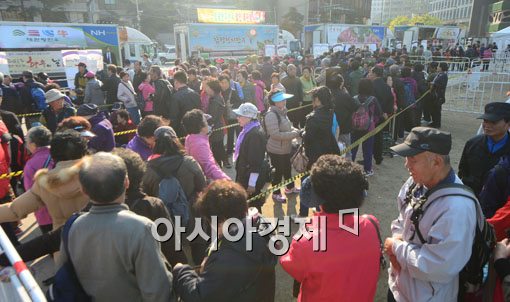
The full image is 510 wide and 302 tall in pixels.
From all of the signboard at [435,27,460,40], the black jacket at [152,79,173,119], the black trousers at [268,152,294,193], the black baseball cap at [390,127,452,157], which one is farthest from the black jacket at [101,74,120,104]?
the signboard at [435,27,460,40]

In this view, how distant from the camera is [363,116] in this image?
5.86m

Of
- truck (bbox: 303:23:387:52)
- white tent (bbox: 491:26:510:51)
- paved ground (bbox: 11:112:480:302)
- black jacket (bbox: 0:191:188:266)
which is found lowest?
paved ground (bbox: 11:112:480:302)

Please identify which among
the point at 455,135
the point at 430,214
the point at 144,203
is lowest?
the point at 455,135

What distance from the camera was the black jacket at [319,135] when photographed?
423 centimetres

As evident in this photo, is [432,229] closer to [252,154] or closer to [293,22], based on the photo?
[252,154]

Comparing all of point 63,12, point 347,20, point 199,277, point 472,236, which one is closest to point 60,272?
point 199,277

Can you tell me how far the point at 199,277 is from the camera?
72.5 inches

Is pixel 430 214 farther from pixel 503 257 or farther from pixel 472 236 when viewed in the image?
pixel 503 257

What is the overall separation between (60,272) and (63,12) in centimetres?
5567

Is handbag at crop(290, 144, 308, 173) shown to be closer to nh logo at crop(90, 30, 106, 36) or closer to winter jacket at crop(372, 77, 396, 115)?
winter jacket at crop(372, 77, 396, 115)

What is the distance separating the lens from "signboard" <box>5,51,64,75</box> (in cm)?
1568

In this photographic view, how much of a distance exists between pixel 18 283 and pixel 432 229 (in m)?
2.22

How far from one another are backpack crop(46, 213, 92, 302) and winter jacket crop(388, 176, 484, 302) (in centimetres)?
182

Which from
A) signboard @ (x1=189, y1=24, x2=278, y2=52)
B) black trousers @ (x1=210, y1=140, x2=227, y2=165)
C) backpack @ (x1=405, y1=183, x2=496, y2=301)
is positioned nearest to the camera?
backpack @ (x1=405, y1=183, x2=496, y2=301)
